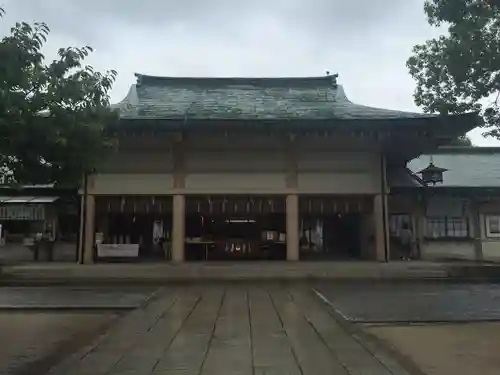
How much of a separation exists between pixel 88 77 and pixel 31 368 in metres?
2.80

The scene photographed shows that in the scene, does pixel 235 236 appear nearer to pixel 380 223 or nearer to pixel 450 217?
pixel 380 223

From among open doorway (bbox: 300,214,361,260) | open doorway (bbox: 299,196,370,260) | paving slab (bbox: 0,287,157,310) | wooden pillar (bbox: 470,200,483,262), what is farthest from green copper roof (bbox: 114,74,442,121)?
paving slab (bbox: 0,287,157,310)

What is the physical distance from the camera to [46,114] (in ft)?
15.6

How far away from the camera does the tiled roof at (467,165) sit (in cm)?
2055

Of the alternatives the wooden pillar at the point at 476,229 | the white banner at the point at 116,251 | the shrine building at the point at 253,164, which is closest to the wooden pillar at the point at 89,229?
the shrine building at the point at 253,164

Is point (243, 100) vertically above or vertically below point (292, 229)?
above

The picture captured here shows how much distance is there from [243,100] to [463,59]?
13.3 metres

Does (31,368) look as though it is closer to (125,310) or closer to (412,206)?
(125,310)

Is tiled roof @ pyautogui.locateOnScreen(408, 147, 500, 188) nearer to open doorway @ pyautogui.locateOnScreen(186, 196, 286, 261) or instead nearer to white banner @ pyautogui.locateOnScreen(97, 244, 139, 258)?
open doorway @ pyautogui.locateOnScreen(186, 196, 286, 261)

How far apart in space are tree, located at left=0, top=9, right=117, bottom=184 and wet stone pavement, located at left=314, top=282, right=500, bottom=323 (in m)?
4.40

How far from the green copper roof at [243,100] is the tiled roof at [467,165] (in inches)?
195

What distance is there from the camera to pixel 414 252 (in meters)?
19.0

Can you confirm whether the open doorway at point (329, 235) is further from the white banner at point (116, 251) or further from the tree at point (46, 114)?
the tree at point (46, 114)

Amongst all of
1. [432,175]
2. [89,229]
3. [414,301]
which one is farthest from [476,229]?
[89,229]
